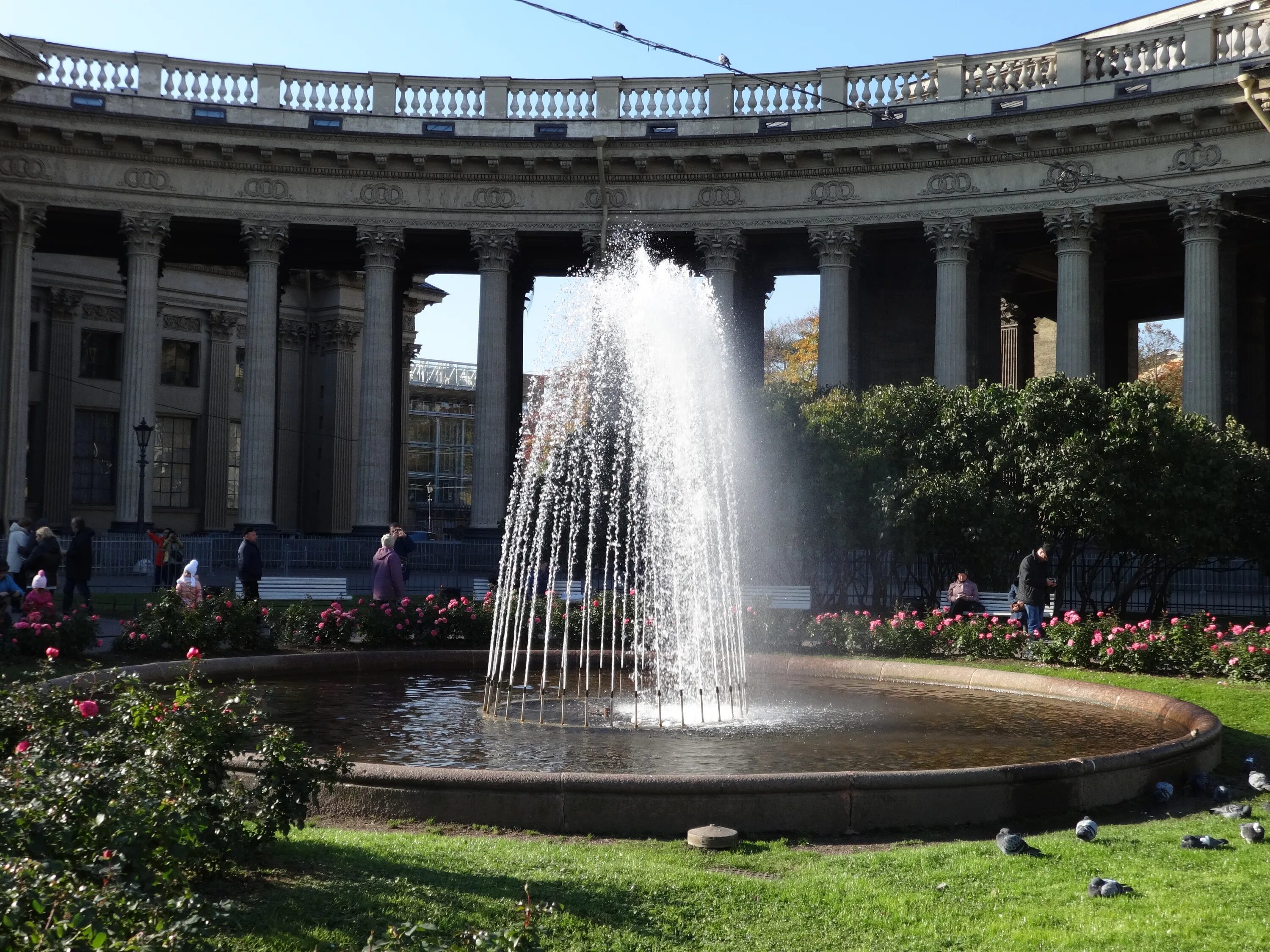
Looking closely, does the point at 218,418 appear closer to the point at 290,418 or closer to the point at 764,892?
the point at 290,418

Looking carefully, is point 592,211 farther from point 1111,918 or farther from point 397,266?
point 1111,918

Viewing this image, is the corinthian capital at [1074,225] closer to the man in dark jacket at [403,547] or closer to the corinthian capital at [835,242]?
the corinthian capital at [835,242]

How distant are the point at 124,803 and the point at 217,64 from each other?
34055 millimetres

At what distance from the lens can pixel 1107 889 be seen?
7.15 meters

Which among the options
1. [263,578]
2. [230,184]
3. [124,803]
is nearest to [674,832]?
[124,803]

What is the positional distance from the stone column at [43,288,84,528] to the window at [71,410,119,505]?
64 cm

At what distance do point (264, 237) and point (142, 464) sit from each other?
23.3ft

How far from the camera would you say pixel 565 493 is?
2625 centimetres

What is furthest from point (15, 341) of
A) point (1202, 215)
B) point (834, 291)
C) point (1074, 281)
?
point (1202, 215)

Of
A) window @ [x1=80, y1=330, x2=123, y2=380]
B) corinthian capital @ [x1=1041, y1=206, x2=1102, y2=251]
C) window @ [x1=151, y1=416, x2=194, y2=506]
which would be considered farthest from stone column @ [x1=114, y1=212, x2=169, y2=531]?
corinthian capital @ [x1=1041, y1=206, x2=1102, y2=251]

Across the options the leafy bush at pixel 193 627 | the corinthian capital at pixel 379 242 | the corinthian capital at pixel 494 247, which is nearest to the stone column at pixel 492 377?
the corinthian capital at pixel 494 247

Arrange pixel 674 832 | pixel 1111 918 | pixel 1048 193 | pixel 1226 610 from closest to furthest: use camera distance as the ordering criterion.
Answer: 1. pixel 1111 918
2. pixel 674 832
3. pixel 1226 610
4. pixel 1048 193

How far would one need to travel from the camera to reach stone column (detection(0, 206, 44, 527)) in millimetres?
34062

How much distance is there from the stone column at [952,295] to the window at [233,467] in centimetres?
2752
